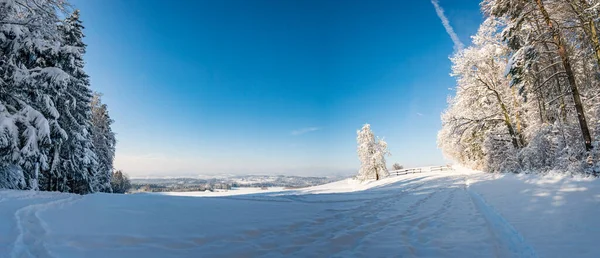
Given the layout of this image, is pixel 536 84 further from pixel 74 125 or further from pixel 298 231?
pixel 74 125

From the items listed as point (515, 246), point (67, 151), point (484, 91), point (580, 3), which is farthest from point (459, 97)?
point (67, 151)

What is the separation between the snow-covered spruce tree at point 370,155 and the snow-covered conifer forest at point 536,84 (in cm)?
1736

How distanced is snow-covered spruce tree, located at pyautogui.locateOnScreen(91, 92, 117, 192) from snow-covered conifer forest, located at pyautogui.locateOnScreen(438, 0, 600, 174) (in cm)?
2764

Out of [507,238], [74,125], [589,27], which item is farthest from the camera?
[74,125]

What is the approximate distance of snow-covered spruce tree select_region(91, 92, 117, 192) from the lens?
23094 millimetres

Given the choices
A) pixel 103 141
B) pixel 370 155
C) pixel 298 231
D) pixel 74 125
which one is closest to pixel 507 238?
pixel 298 231

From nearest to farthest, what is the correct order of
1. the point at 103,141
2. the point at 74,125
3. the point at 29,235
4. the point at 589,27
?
the point at 29,235 < the point at 589,27 < the point at 74,125 < the point at 103,141

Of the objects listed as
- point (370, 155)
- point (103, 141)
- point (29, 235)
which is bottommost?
point (29, 235)

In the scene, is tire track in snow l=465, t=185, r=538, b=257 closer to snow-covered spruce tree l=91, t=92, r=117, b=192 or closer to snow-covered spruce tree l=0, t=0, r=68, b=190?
snow-covered spruce tree l=0, t=0, r=68, b=190

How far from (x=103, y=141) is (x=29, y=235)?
24.3 meters

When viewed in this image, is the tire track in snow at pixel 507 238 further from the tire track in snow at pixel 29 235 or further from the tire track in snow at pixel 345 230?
the tire track in snow at pixel 29 235

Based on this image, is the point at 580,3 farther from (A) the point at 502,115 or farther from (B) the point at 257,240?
(B) the point at 257,240

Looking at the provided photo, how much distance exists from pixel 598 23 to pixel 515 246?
34.6ft

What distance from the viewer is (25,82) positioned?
37.8 feet
